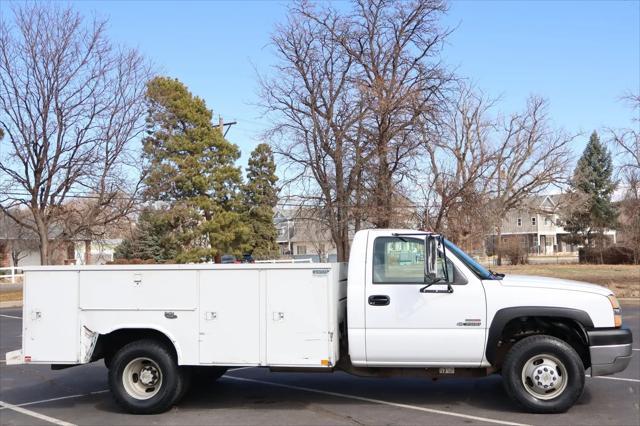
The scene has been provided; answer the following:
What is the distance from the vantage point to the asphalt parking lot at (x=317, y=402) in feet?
21.9

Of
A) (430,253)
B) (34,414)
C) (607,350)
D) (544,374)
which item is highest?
(430,253)

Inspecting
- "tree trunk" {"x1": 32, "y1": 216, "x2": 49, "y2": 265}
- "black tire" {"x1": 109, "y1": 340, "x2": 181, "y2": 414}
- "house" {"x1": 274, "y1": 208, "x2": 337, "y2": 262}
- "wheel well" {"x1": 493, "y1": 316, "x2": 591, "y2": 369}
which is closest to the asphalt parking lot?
"black tire" {"x1": 109, "y1": 340, "x2": 181, "y2": 414}

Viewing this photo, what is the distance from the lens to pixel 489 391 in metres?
7.88

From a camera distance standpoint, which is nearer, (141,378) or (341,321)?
(341,321)

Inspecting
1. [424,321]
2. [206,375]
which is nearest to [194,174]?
[206,375]

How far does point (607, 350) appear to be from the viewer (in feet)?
21.4

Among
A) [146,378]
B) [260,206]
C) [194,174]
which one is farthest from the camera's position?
[260,206]

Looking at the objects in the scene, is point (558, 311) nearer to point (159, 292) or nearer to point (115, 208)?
point (159, 292)

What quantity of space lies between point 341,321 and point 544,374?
2.28 m

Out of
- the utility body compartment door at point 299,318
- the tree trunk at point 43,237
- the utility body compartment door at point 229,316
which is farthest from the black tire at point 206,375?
the tree trunk at point 43,237

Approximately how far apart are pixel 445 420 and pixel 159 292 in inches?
136

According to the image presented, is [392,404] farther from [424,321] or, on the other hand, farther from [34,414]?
[34,414]

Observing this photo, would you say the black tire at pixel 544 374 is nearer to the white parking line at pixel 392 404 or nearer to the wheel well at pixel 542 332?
the wheel well at pixel 542 332

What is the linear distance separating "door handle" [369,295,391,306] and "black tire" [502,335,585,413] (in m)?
1.44
